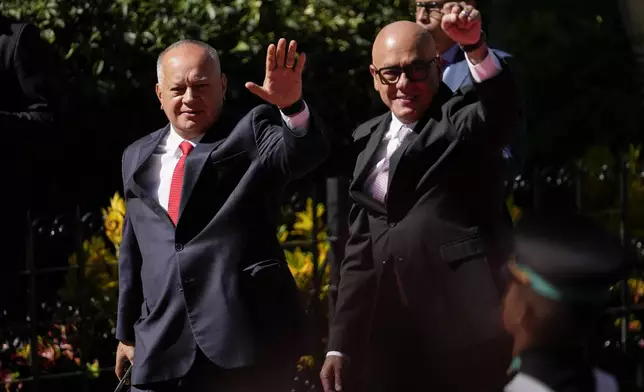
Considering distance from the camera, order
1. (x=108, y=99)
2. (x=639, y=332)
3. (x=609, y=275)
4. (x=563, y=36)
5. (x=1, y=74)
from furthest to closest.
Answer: (x=563, y=36)
(x=639, y=332)
(x=108, y=99)
(x=1, y=74)
(x=609, y=275)

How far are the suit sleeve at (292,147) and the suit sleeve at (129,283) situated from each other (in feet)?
2.02

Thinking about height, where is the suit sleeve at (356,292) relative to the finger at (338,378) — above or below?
above

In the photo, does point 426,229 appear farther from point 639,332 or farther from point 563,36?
point 563,36

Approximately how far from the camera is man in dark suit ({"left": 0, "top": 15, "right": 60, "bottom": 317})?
6.31 metres

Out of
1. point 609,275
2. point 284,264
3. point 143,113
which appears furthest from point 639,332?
point 609,275

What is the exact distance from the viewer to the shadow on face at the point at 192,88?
5.30m

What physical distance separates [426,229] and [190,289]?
2.76ft

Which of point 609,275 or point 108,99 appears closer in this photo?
point 609,275

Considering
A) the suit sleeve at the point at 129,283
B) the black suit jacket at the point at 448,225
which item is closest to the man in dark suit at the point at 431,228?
A: the black suit jacket at the point at 448,225

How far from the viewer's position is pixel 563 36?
432 inches

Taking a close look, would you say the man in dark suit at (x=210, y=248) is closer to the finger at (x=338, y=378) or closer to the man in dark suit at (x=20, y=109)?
the finger at (x=338, y=378)

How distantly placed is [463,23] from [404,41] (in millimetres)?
511

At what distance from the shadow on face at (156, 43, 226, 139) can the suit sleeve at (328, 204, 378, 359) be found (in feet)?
2.30

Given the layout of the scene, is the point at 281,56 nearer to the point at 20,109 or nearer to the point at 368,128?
the point at 368,128
